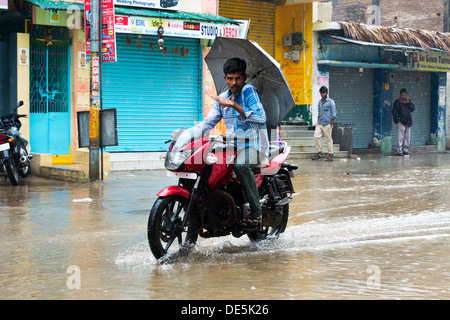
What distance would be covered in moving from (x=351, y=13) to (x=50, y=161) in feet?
68.2

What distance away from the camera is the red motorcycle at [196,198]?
607 cm

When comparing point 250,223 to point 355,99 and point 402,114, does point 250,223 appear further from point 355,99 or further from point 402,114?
point 355,99

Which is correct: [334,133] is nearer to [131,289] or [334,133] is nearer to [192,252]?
[192,252]

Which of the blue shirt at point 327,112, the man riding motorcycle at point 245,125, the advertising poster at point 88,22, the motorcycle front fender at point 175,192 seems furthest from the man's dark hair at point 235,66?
the blue shirt at point 327,112

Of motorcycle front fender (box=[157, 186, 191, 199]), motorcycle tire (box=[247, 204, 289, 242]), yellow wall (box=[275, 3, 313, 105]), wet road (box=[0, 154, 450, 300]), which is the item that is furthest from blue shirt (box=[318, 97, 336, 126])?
motorcycle front fender (box=[157, 186, 191, 199])

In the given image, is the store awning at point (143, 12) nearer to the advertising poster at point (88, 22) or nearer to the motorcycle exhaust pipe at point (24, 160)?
Result: the advertising poster at point (88, 22)

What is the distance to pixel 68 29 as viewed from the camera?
50.3 ft

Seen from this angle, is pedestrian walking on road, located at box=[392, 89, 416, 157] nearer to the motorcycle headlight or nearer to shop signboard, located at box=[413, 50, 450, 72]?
shop signboard, located at box=[413, 50, 450, 72]

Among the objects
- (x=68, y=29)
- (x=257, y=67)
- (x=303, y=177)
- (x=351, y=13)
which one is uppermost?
(x=351, y=13)

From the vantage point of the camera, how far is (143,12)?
15.7m

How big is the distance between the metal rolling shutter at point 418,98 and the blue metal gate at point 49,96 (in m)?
13.7

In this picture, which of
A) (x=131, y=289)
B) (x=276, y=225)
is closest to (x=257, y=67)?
(x=276, y=225)
